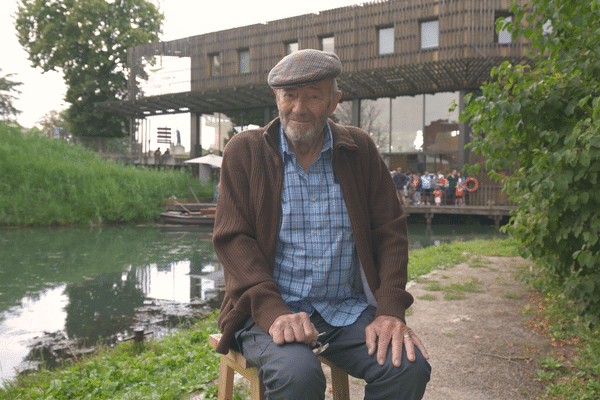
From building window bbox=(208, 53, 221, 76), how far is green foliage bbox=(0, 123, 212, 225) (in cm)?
586

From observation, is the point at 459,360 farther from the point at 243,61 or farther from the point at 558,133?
the point at 243,61

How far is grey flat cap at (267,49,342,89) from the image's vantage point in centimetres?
214

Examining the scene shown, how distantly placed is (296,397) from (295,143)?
1111 millimetres

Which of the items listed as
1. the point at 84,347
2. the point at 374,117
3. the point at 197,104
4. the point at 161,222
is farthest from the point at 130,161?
the point at 84,347

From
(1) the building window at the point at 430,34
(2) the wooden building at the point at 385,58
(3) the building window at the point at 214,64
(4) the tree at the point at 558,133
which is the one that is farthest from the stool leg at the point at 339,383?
(3) the building window at the point at 214,64

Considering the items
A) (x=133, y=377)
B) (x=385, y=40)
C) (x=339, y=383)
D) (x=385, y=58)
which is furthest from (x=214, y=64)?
(x=339, y=383)

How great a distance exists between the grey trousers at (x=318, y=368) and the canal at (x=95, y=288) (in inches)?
149

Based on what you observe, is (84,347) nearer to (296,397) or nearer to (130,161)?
(296,397)

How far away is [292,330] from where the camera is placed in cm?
189

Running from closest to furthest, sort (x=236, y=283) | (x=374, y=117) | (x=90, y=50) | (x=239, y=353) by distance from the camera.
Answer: (x=236, y=283) < (x=239, y=353) < (x=374, y=117) < (x=90, y=50)

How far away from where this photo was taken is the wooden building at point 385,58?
1934 cm

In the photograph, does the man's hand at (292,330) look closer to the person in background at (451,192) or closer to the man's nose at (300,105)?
the man's nose at (300,105)

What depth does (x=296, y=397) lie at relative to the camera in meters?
1.76

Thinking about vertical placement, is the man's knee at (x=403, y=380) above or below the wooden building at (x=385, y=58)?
below
